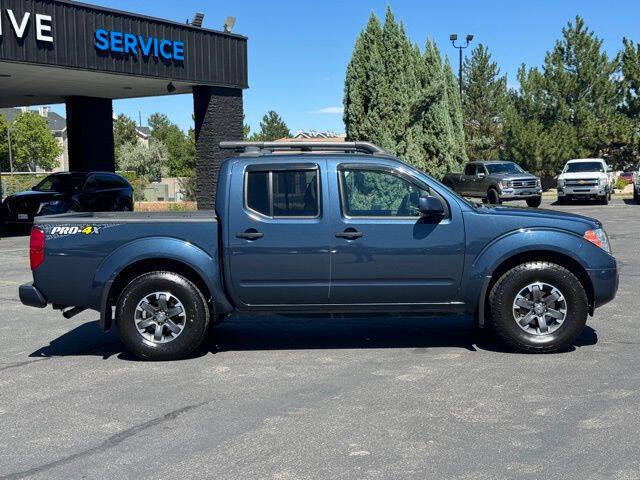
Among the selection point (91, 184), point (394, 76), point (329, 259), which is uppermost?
point (394, 76)

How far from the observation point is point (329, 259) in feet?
21.3

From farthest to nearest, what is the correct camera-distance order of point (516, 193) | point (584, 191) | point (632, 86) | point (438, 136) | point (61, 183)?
point (632, 86), point (584, 191), point (516, 193), point (438, 136), point (61, 183)

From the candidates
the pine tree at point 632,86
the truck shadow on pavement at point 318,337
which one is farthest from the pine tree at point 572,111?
the truck shadow on pavement at point 318,337

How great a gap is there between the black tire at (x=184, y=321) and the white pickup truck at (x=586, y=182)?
25.8m

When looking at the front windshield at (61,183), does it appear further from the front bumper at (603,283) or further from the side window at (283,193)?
the front bumper at (603,283)

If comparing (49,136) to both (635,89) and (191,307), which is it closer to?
(635,89)

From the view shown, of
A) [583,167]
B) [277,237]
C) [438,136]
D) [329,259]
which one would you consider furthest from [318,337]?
[583,167]

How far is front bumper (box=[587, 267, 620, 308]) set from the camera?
6477 millimetres

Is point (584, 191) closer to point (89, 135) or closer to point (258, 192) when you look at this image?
point (89, 135)

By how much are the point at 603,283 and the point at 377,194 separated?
219cm

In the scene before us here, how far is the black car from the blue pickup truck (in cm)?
1400

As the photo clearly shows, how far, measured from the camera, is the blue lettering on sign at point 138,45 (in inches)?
742

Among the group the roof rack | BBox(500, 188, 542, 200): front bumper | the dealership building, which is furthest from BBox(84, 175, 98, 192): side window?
BBox(500, 188, 542, 200): front bumper

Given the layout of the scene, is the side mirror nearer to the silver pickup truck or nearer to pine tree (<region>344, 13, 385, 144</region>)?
pine tree (<region>344, 13, 385, 144</region>)
